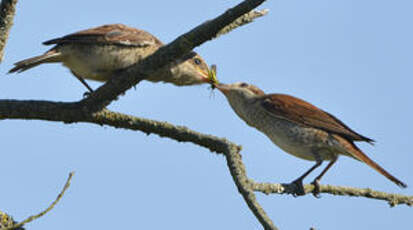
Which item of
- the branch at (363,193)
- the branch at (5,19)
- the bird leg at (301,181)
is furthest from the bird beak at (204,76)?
the branch at (5,19)

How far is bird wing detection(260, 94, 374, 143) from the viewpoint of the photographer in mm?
5859

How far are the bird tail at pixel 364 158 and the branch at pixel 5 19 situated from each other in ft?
11.5

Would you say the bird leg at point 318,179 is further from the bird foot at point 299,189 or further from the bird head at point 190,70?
the bird head at point 190,70

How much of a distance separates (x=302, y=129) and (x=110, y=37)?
7.33 ft

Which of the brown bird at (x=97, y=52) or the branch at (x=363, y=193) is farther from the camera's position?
the brown bird at (x=97, y=52)

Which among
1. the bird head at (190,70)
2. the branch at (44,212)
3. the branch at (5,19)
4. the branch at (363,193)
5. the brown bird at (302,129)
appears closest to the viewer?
the branch at (44,212)

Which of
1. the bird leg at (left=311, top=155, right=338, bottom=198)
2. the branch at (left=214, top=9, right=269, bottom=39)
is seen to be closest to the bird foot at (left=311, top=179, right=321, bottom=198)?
the bird leg at (left=311, top=155, right=338, bottom=198)

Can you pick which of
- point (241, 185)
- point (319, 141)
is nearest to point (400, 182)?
point (319, 141)

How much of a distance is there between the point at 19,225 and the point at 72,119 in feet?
3.93

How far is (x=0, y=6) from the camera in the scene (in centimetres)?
394

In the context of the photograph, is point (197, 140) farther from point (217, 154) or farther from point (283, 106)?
point (283, 106)

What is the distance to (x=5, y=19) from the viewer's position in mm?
3922

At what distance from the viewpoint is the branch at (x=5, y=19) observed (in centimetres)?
390

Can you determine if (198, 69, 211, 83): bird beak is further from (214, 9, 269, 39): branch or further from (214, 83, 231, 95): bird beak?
(214, 9, 269, 39): branch
